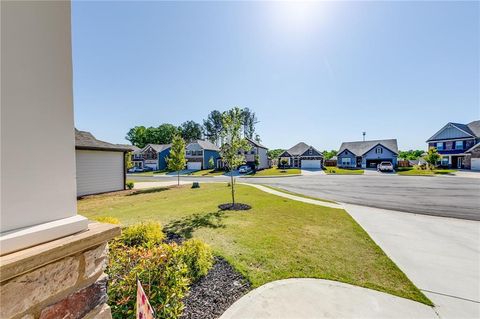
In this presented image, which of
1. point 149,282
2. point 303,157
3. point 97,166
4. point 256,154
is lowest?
point 149,282

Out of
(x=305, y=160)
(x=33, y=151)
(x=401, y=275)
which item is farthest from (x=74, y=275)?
(x=305, y=160)

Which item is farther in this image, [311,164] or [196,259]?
[311,164]

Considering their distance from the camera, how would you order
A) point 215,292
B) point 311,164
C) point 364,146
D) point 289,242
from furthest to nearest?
point 364,146 < point 311,164 < point 289,242 < point 215,292

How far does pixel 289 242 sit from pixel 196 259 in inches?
107

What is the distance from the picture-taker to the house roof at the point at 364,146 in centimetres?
4100

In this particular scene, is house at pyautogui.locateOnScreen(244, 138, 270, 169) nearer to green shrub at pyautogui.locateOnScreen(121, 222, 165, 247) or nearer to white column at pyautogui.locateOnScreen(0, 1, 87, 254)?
green shrub at pyautogui.locateOnScreen(121, 222, 165, 247)

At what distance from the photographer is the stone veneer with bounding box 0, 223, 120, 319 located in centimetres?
124

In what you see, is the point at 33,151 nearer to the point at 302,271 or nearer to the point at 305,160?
the point at 302,271

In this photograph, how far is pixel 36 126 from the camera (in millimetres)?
1502

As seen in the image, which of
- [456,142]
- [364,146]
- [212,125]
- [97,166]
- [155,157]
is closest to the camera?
[97,166]

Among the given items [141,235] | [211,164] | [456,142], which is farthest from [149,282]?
[456,142]

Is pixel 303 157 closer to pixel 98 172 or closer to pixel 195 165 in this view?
pixel 195 165

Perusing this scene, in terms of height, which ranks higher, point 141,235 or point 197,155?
point 197,155

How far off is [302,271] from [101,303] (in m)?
3.58
